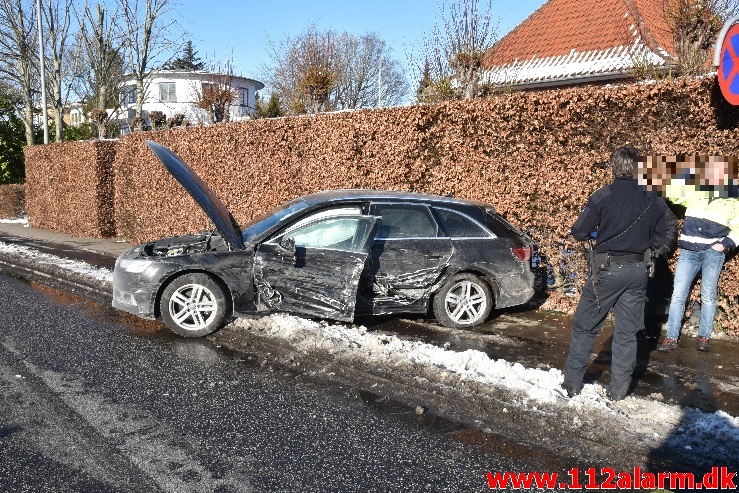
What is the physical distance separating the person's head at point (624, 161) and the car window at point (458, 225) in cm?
263

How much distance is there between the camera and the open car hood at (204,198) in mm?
6680

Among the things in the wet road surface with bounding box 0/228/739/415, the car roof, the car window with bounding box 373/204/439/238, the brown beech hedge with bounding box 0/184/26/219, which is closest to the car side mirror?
→ the car roof

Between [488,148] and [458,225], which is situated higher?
[488,148]

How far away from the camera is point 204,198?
6715 millimetres

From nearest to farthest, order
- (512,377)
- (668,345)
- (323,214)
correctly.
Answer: (512,377) < (668,345) < (323,214)

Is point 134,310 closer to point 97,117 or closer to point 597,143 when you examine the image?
point 597,143

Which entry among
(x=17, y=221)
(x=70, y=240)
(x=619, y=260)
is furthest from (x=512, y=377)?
(x=17, y=221)

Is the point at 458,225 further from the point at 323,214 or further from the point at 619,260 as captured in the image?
the point at 619,260

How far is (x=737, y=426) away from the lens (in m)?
4.24

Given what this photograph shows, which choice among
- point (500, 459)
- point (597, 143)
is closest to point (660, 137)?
point (597, 143)

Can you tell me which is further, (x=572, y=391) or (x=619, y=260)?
(x=572, y=391)

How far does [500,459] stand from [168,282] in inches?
166

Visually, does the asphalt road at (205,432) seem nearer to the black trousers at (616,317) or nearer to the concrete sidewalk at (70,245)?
the black trousers at (616,317)

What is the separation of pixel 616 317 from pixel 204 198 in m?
4.33
